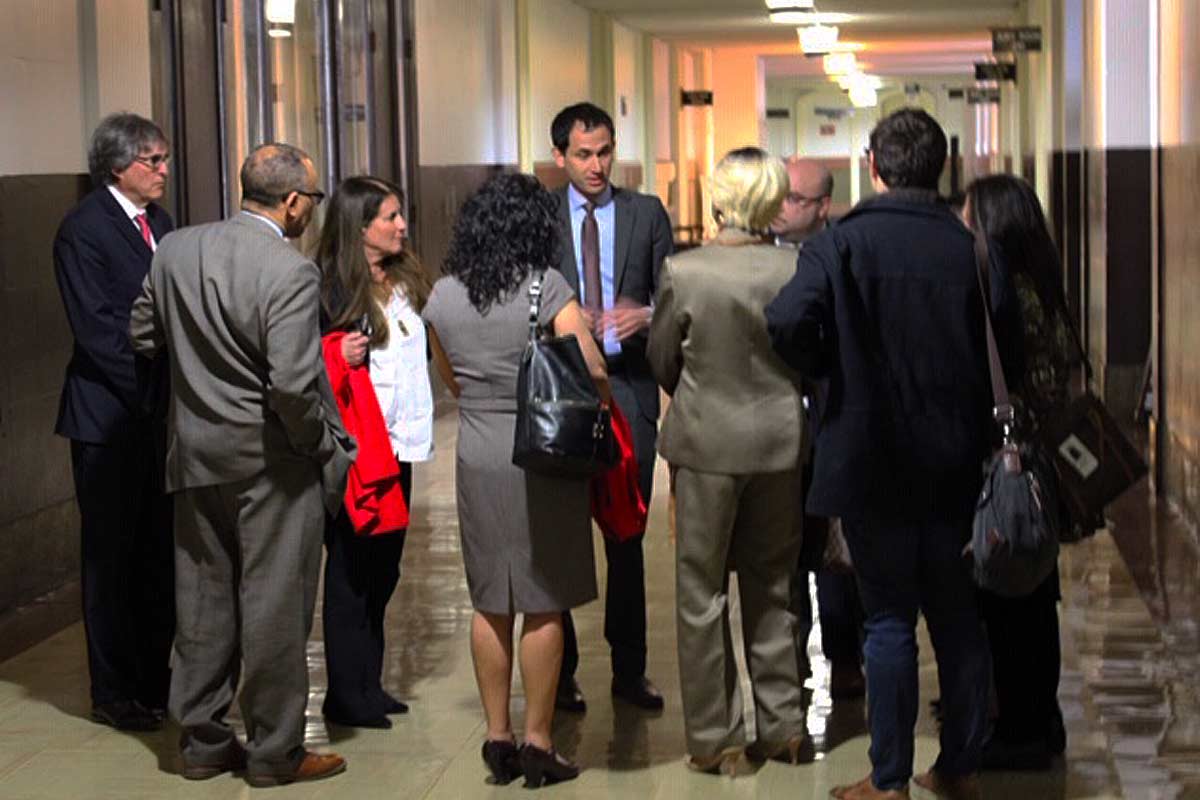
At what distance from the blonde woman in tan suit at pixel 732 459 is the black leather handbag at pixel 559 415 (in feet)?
0.87

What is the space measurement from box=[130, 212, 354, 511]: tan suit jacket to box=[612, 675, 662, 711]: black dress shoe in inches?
46.6

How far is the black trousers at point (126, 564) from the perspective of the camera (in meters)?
5.96

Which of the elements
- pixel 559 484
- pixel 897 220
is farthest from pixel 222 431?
pixel 897 220

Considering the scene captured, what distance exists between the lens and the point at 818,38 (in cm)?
2330

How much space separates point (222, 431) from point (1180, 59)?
575cm

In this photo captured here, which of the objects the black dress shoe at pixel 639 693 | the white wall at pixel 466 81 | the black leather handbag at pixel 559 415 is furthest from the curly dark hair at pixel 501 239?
the white wall at pixel 466 81

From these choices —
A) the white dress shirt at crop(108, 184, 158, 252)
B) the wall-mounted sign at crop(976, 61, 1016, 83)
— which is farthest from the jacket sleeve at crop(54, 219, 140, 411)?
the wall-mounted sign at crop(976, 61, 1016, 83)

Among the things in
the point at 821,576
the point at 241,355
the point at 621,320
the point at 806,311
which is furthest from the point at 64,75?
the point at 806,311

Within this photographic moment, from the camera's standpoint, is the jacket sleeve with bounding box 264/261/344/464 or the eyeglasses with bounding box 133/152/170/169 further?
the eyeglasses with bounding box 133/152/170/169

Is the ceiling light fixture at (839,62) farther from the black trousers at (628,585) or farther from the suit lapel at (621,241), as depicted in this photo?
the black trousers at (628,585)

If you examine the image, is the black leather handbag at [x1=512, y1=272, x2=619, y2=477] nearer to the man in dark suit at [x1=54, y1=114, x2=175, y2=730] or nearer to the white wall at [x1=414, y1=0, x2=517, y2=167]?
the man in dark suit at [x1=54, y1=114, x2=175, y2=730]

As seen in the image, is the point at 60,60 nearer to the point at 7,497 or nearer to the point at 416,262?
the point at 7,497

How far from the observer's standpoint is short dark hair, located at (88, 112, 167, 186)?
234 inches

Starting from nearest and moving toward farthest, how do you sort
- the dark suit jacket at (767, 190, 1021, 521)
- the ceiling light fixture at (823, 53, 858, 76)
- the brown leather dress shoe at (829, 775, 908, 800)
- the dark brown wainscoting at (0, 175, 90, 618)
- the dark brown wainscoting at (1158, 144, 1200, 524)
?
the dark suit jacket at (767, 190, 1021, 521), the brown leather dress shoe at (829, 775, 908, 800), the dark brown wainscoting at (0, 175, 90, 618), the dark brown wainscoting at (1158, 144, 1200, 524), the ceiling light fixture at (823, 53, 858, 76)
